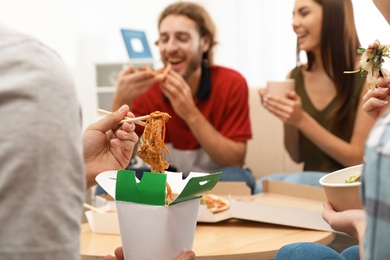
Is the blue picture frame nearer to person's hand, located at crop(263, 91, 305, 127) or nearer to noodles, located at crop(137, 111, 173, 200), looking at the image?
person's hand, located at crop(263, 91, 305, 127)

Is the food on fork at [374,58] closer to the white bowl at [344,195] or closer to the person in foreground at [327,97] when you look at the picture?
the white bowl at [344,195]

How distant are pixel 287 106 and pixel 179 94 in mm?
441

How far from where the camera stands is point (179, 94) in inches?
99.7

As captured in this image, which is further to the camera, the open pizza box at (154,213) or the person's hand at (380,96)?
the person's hand at (380,96)

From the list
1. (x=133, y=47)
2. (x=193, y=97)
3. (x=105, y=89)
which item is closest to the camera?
(x=133, y=47)

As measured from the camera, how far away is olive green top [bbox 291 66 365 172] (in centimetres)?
246

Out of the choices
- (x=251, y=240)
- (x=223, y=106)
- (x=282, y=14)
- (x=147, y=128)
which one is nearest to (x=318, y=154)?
(x=223, y=106)

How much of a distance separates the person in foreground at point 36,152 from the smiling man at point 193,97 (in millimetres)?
1897

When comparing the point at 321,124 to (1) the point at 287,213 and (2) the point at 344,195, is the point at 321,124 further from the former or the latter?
(2) the point at 344,195

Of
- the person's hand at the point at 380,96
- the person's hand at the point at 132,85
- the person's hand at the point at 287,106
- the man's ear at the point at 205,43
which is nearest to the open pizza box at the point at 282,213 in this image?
the person's hand at the point at 380,96

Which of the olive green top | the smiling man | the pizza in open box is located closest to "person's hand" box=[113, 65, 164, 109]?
the smiling man

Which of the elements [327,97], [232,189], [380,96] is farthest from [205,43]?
[380,96]

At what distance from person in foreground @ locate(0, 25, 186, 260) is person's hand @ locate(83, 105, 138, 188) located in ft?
1.80

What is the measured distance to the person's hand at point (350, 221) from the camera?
2.91 feet
